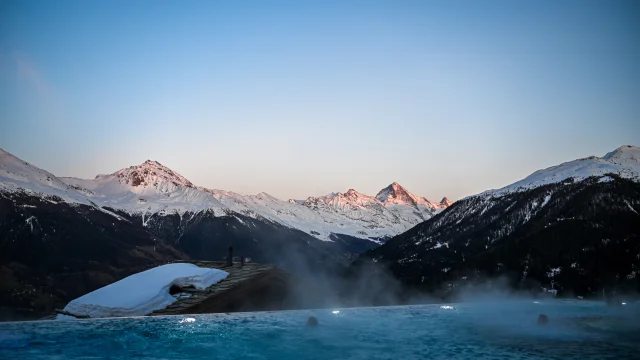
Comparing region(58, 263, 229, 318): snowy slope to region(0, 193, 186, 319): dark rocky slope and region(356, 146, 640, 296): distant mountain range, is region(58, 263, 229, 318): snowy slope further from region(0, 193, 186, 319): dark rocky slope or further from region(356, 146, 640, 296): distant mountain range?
region(356, 146, 640, 296): distant mountain range

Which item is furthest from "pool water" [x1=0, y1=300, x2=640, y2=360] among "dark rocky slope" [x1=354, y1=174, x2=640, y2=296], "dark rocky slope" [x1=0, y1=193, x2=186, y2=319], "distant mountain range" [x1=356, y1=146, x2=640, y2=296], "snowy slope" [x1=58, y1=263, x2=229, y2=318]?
"dark rocky slope" [x1=0, y1=193, x2=186, y2=319]

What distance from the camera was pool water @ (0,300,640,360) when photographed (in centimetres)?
1806

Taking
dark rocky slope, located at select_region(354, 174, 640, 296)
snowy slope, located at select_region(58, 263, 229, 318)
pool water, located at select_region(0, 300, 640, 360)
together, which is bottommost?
pool water, located at select_region(0, 300, 640, 360)

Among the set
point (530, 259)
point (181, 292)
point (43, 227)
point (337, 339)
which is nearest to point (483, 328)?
point (337, 339)

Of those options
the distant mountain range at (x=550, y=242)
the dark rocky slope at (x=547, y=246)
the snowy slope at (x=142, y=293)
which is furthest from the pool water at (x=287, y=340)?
the dark rocky slope at (x=547, y=246)

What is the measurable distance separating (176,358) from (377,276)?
153 m

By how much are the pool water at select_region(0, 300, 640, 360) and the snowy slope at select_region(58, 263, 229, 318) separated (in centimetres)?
218

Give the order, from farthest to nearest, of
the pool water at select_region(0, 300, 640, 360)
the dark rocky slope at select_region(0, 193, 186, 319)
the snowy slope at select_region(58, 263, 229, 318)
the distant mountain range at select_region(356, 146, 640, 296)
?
the dark rocky slope at select_region(0, 193, 186, 319) → the distant mountain range at select_region(356, 146, 640, 296) → the snowy slope at select_region(58, 263, 229, 318) → the pool water at select_region(0, 300, 640, 360)

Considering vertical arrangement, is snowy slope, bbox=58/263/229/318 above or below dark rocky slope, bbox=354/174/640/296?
below

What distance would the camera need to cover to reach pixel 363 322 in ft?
96.4

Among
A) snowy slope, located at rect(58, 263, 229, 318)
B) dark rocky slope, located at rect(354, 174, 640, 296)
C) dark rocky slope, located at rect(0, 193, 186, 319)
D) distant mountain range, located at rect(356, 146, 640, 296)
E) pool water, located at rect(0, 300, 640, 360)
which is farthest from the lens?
dark rocky slope, located at rect(0, 193, 186, 319)

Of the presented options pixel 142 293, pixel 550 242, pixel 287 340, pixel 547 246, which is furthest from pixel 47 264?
pixel 287 340

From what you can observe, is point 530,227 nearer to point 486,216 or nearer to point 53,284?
point 486,216

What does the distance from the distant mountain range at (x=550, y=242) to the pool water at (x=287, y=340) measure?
10349 cm
